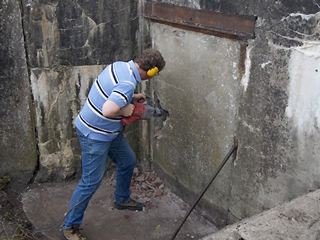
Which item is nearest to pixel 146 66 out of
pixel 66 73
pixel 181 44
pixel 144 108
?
pixel 144 108

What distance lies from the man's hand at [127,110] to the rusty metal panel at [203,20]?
902 mm

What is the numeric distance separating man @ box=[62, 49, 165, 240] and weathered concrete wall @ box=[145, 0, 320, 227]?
0.51 metres

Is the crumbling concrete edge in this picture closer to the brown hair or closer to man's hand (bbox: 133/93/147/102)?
the brown hair

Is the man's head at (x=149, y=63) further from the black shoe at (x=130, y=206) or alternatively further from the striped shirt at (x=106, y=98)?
the black shoe at (x=130, y=206)

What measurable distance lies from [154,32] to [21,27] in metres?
1.31

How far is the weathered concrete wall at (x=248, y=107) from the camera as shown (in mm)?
2812

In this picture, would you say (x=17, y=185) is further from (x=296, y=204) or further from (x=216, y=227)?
(x=296, y=204)

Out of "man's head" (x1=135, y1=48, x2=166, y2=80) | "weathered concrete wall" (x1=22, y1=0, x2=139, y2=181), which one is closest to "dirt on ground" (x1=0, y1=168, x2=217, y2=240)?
"weathered concrete wall" (x1=22, y1=0, x2=139, y2=181)

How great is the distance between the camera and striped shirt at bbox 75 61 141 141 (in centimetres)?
330

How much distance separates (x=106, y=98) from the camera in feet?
11.1

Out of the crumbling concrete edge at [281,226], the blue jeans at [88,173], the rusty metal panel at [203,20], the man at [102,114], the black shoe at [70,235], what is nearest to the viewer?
the crumbling concrete edge at [281,226]

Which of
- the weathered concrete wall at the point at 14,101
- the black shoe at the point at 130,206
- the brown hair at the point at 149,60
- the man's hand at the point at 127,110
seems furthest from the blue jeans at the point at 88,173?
the weathered concrete wall at the point at 14,101

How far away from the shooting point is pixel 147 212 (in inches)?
167

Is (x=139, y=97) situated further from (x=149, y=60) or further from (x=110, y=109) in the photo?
(x=110, y=109)
